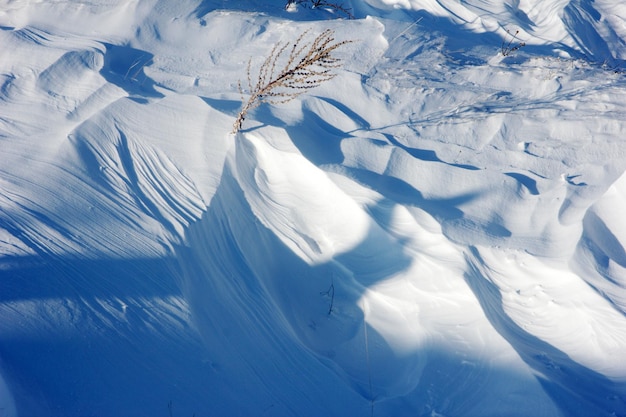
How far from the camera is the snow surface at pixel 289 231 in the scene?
1.56m

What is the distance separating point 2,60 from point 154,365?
2.31 m

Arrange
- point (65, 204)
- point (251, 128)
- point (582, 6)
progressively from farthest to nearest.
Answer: point (582, 6)
point (251, 128)
point (65, 204)

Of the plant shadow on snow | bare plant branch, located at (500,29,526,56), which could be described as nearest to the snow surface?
the plant shadow on snow

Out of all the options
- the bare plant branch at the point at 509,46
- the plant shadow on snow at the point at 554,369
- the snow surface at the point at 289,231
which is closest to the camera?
the snow surface at the point at 289,231

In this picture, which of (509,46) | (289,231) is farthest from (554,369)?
(509,46)

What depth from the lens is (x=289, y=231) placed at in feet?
7.48

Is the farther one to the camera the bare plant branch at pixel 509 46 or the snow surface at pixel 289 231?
the bare plant branch at pixel 509 46

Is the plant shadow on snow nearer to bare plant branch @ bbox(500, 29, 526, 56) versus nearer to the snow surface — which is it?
the snow surface

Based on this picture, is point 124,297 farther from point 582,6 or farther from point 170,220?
point 582,6

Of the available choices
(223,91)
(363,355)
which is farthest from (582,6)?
(363,355)

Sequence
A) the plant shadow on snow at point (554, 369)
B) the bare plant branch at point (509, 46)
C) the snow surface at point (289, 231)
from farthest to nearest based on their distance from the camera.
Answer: the bare plant branch at point (509, 46) < the plant shadow on snow at point (554, 369) < the snow surface at point (289, 231)

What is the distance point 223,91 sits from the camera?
8.59ft

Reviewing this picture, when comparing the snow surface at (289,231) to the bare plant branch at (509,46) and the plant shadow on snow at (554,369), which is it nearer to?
the plant shadow on snow at (554,369)

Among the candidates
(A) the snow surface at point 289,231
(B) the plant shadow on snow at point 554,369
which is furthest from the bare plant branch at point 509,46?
(B) the plant shadow on snow at point 554,369
